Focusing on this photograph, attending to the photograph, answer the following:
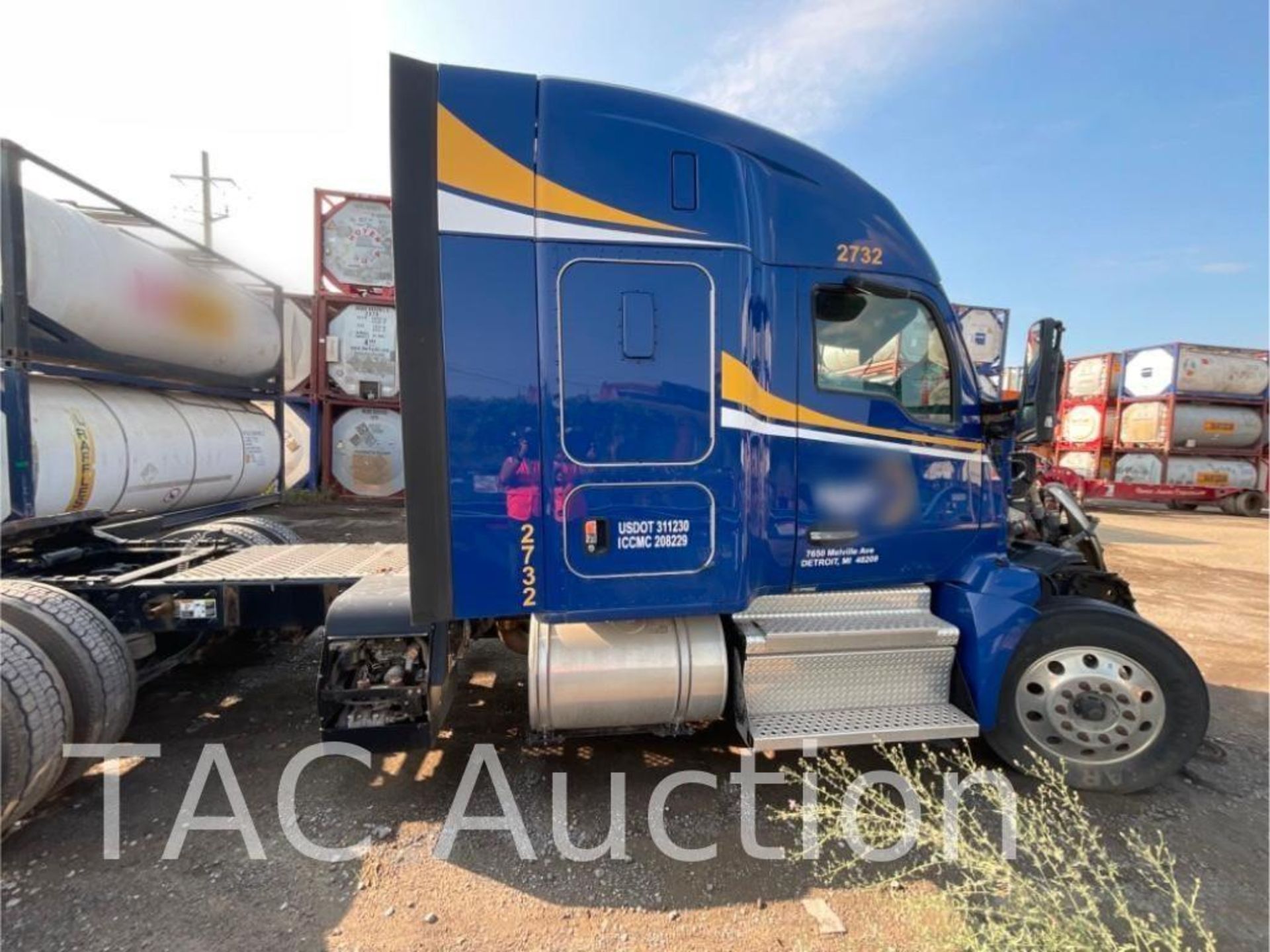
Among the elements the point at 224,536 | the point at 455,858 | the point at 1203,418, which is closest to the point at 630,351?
the point at 455,858

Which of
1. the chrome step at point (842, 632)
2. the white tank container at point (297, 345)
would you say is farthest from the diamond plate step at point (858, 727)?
the white tank container at point (297, 345)

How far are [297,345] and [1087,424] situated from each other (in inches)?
814

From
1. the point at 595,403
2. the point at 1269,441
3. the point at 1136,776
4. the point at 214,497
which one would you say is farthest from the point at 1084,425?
the point at 214,497

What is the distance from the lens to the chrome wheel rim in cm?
295

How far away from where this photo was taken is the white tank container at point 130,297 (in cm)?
375

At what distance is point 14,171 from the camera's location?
3.46 m

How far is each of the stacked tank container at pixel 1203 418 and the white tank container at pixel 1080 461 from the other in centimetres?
117

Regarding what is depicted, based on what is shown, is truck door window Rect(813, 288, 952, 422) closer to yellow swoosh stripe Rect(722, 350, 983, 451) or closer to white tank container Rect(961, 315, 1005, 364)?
yellow swoosh stripe Rect(722, 350, 983, 451)

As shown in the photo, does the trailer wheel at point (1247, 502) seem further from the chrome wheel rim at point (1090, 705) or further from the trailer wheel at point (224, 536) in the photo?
the trailer wheel at point (224, 536)

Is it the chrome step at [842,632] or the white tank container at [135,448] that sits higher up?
the white tank container at [135,448]

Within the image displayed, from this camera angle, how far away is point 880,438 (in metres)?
2.97

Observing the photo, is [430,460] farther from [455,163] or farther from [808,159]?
[808,159]

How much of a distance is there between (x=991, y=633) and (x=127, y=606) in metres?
4.40

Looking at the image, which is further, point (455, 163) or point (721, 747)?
point (721, 747)
